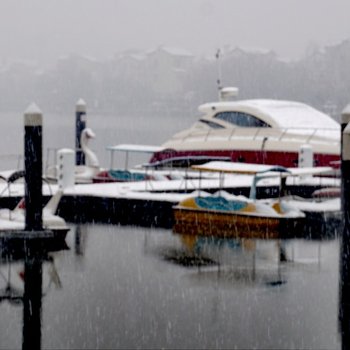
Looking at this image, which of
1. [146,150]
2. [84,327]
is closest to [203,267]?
[84,327]

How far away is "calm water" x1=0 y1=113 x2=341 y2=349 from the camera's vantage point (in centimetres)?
1200

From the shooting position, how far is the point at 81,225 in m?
20.7

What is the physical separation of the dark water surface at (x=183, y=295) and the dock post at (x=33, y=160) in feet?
3.38

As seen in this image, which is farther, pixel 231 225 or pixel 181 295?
pixel 231 225

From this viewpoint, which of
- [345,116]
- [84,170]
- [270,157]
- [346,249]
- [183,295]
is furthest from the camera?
[270,157]

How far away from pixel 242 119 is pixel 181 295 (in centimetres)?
2145

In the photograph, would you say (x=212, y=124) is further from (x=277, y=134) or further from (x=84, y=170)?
(x=84, y=170)

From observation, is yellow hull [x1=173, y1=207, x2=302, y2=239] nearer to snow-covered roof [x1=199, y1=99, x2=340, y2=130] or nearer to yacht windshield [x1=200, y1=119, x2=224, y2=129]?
snow-covered roof [x1=199, y1=99, x2=340, y2=130]

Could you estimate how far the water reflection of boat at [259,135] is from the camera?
32250 mm

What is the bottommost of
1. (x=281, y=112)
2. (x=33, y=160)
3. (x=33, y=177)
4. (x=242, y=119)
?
(x=33, y=177)

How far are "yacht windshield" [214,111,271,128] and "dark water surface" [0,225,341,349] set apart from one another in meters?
15.7

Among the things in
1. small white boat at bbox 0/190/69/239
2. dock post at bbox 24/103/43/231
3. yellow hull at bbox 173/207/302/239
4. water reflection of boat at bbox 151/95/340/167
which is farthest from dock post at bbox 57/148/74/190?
water reflection of boat at bbox 151/95/340/167

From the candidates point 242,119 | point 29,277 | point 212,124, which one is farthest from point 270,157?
point 29,277

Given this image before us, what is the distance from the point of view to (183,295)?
14.2 meters
